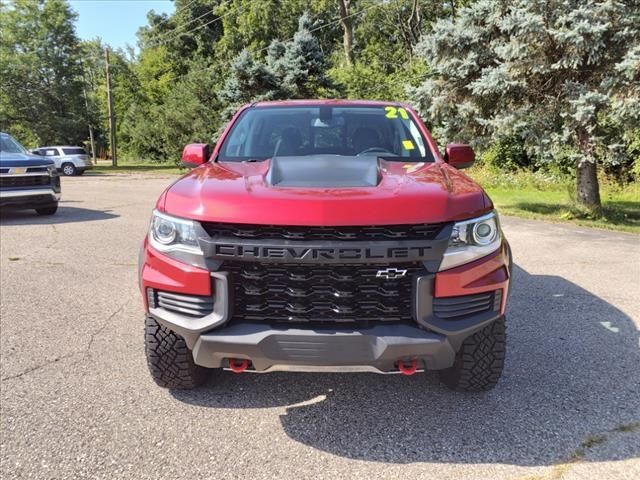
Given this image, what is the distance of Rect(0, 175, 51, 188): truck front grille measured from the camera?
993 cm

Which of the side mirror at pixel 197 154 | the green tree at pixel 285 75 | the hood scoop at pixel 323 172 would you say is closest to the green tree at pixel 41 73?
the green tree at pixel 285 75

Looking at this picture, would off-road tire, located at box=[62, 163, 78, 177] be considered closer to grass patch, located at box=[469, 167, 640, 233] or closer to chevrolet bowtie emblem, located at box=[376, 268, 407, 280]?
grass patch, located at box=[469, 167, 640, 233]

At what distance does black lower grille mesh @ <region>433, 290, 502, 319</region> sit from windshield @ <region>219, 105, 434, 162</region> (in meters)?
1.28

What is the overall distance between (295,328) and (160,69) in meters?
56.0

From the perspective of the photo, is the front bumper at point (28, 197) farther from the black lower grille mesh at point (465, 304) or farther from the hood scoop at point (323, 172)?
the black lower grille mesh at point (465, 304)

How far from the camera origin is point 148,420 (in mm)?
2924

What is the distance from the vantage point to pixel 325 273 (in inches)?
101

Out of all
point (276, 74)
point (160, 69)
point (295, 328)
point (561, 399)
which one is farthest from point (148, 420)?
point (160, 69)

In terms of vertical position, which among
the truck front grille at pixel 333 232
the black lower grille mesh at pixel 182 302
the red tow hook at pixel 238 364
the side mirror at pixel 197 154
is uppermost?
the side mirror at pixel 197 154

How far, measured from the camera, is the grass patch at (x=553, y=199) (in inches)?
424

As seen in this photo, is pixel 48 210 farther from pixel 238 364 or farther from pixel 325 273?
pixel 325 273

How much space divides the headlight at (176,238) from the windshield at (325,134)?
3.55 ft

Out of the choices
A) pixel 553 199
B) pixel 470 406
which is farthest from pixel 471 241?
pixel 553 199

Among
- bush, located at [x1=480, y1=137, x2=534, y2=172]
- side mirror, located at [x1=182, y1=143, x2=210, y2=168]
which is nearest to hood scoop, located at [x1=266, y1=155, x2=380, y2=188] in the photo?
side mirror, located at [x1=182, y1=143, x2=210, y2=168]
